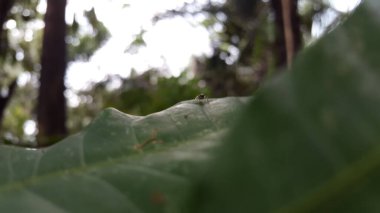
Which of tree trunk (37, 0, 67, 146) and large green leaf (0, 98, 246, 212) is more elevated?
tree trunk (37, 0, 67, 146)

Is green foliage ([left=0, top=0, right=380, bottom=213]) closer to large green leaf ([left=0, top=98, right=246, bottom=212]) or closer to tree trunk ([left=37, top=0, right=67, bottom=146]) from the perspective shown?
large green leaf ([left=0, top=98, right=246, bottom=212])

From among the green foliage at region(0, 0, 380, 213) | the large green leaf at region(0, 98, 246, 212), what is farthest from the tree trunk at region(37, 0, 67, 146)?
the green foliage at region(0, 0, 380, 213)

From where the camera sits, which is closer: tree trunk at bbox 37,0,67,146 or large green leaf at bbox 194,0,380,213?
large green leaf at bbox 194,0,380,213

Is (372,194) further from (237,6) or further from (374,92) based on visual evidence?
(237,6)

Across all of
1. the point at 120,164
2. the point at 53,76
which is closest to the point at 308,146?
the point at 120,164

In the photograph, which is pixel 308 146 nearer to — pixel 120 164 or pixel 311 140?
pixel 311 140
